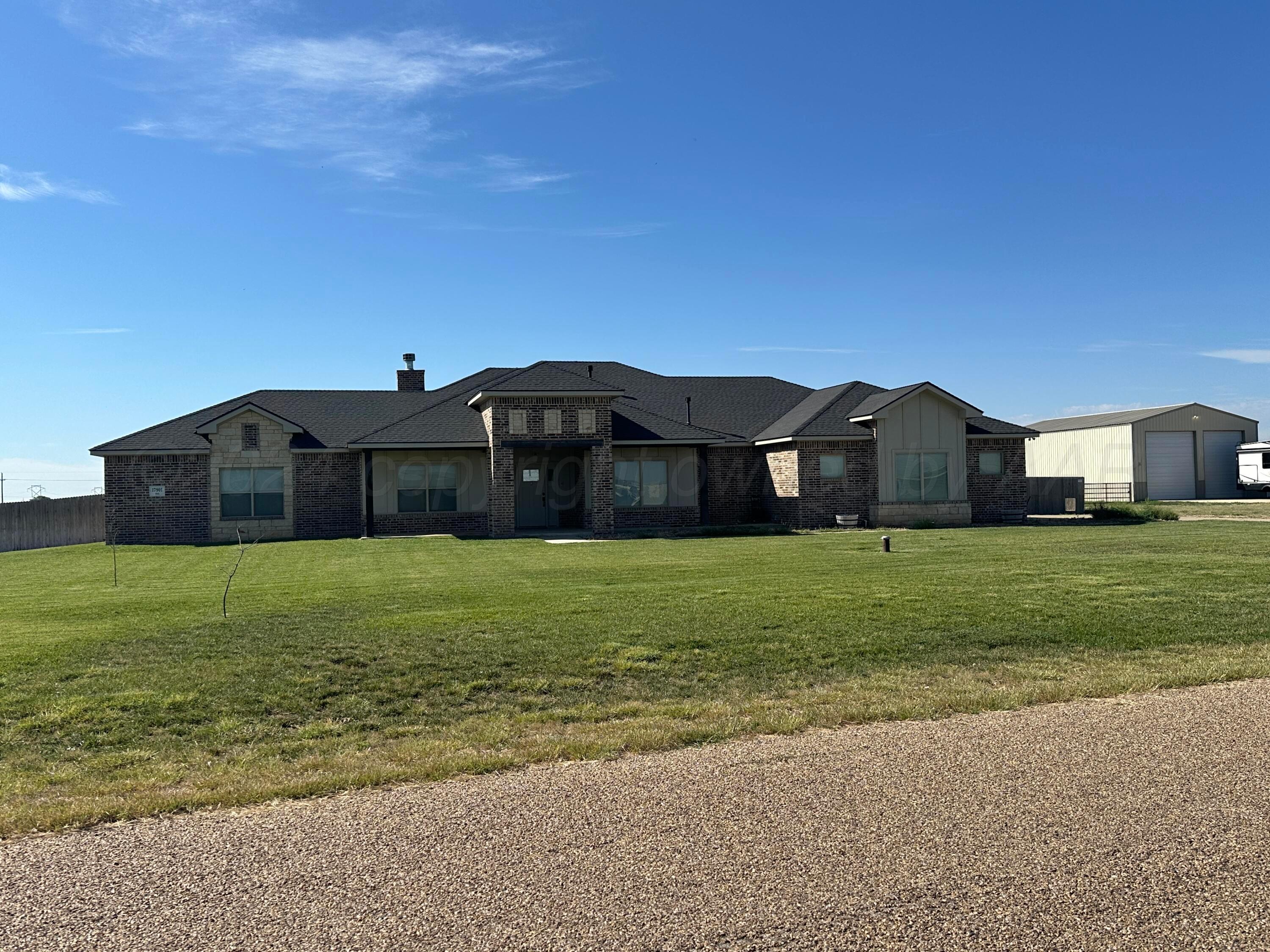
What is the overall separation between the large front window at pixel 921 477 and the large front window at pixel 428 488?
13.4m

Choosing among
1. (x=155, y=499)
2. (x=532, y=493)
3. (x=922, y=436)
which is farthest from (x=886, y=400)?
(x=155, y=499)

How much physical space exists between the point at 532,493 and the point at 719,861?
27.1 meters

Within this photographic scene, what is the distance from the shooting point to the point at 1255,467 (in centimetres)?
4728

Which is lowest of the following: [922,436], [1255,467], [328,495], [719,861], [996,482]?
[719,861]

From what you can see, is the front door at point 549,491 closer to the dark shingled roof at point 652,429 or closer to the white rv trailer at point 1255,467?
the dark shingled roof at point 652,429

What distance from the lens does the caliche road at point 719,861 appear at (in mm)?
3977

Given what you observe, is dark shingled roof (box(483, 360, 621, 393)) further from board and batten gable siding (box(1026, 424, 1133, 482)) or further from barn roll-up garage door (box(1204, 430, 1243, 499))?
barn roll-up garage door (box(1204, 430, 1243, 499))

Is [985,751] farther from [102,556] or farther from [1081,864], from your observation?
[102,556]

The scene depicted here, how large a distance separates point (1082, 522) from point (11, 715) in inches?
1191

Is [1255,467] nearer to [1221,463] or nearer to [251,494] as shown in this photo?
[1221,463]

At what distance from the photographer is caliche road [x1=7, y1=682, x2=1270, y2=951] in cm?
398

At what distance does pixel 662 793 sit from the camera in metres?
5.67

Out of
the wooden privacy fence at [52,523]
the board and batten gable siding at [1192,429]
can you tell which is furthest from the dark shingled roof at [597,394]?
the board and batten gable siding at [1192,429]

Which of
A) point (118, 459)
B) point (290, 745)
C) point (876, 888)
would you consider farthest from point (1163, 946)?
point (118, 459)
